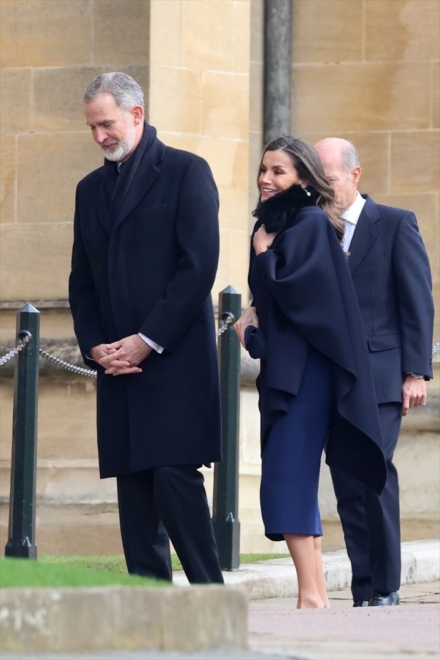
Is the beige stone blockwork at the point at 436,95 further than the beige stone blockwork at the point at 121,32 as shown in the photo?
Yes

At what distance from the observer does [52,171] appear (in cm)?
A: 874

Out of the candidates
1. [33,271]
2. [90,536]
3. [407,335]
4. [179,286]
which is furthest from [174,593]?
[33,271]

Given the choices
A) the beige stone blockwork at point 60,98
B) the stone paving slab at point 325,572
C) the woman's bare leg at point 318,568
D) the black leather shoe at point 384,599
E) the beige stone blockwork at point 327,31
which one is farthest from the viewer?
the beige stone blockwork at point 327,31

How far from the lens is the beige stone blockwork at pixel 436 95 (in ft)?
34.0

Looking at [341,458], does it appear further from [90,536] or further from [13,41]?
[13,41]

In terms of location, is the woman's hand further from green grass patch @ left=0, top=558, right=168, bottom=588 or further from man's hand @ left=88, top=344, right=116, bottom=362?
green grass patch @ left=0, top=558, right=168, bottom=588

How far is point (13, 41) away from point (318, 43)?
94.8 inches

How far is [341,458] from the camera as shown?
5.41 m

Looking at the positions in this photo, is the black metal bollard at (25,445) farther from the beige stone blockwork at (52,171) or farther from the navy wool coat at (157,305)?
the beige stone blockwork at (52,171)

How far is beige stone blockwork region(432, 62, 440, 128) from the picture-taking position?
10352 mm

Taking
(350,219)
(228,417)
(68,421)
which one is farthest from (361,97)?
(350,219)

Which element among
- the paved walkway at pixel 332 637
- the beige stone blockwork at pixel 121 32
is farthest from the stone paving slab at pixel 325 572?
the beige stone blockwork at pixel 121 32

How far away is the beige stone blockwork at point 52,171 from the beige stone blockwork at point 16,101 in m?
0.08

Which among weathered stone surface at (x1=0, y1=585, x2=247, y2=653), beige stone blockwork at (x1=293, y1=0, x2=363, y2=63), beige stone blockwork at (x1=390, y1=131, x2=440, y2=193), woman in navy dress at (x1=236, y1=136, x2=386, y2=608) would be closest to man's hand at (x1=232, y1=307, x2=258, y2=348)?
woman in navy dress at (x1=236, y1=136, x2=386, y2=608)
